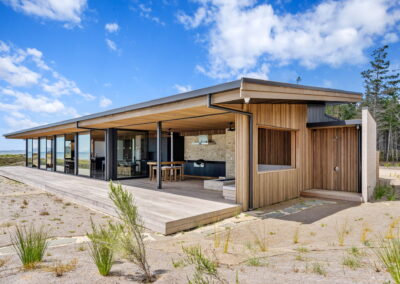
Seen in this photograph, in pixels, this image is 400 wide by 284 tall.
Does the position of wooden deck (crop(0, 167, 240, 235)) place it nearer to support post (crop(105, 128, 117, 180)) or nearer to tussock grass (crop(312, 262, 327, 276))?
support post (crop(105, 128, 117, 180))

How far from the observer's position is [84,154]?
11.9 meters

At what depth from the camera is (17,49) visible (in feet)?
56.7

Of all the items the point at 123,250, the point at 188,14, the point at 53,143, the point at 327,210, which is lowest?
the point at 327,210

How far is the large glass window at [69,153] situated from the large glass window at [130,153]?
3695 millimetres

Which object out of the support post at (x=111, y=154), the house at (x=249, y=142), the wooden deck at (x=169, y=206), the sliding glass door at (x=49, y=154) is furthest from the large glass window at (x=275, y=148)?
the sliding glass door at (x=49, y=154)

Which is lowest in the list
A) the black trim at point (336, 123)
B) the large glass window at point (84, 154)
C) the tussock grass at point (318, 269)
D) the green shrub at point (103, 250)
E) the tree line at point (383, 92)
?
the tussock grass at point (318, 269)

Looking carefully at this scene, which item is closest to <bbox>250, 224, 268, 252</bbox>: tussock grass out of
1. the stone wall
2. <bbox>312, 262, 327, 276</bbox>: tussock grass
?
<bbox>312, 262, 327, 276</bbox>: tussock grass

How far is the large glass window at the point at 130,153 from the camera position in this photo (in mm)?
10953

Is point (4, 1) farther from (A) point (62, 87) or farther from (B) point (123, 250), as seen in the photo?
(A) point (62, 87)

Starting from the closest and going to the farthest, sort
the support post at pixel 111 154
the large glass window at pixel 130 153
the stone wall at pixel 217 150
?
the stone wall at pixel 217 150
the support post at pixel 111 154
the large glass window at pixel 130 153

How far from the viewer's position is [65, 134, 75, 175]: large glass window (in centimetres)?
1311

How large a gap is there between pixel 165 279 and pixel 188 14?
1330 centimetres

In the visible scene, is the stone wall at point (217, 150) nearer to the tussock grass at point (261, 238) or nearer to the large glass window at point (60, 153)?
the tussock grass at point (261, 238)

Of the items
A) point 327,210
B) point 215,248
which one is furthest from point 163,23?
point 215,248
